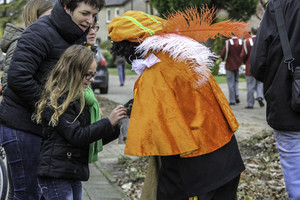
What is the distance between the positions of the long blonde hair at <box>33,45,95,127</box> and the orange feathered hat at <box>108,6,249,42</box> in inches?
11.0

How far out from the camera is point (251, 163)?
19.2 ft

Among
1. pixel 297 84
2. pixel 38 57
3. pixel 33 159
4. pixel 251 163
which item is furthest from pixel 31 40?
pixel 251 163

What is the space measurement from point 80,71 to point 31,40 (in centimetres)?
39

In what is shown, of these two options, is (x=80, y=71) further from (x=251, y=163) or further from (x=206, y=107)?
(x=251, y=163)

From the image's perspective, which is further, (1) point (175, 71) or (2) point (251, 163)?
(2) point (251, 163)

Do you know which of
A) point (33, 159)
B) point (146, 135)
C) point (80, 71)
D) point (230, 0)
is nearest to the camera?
point (146, 135)

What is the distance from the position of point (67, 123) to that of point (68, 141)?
14 cm

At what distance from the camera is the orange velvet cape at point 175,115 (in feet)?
8.26

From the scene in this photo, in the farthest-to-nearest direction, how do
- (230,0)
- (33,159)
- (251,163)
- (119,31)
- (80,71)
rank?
(230,0), (251,163), (33,159), (80,71), (119,31)

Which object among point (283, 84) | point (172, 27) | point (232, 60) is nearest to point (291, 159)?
point (283, 84)

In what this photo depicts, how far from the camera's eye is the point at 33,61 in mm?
2938

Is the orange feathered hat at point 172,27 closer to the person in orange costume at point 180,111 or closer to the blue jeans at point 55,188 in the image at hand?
the person in orange costume at point 180,111

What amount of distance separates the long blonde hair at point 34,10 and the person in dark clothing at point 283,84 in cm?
166

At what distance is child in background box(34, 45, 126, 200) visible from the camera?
111 inches
